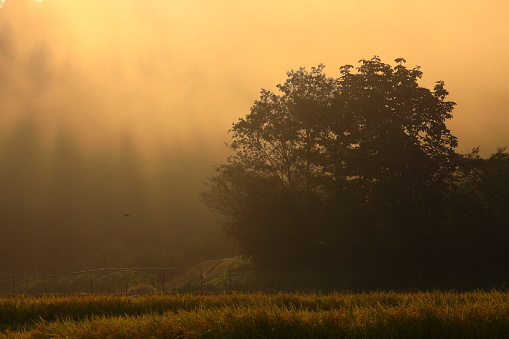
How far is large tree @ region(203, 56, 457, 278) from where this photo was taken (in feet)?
158

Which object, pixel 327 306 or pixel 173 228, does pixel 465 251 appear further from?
pixel 173 228

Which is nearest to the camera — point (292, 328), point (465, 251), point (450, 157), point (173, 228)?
point (292, 328)

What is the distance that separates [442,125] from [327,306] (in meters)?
30.2

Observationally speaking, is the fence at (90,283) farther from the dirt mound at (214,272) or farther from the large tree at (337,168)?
the large tree at (337,168)

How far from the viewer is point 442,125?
162 feet

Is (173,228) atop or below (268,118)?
below

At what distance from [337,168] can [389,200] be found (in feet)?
16.4

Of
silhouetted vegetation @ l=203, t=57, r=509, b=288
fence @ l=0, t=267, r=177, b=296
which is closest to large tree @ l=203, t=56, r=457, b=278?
silhouetted vegetation @ l=203, t=57, r=509, b=288

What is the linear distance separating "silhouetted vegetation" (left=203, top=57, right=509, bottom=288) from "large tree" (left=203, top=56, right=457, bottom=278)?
10 cm

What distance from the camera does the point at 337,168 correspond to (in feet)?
163

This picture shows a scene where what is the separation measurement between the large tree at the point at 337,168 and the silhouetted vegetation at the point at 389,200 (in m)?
0.10

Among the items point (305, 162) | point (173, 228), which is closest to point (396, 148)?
point (305, 162)

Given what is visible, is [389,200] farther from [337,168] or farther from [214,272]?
[214,272]

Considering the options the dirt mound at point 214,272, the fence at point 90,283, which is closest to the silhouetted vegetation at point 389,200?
the dirt mound at point 214,272
